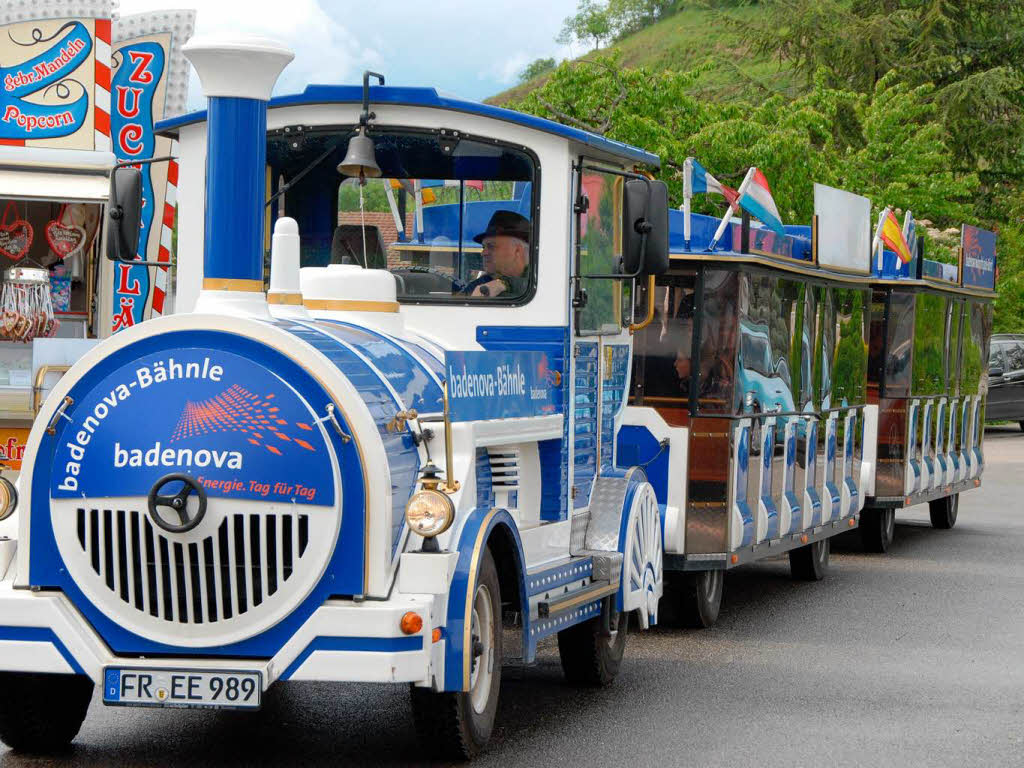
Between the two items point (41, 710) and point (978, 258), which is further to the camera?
point (978, 258)

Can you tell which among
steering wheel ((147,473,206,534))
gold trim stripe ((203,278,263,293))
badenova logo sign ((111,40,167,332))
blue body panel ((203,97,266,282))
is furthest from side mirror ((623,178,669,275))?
badenova logo sign ((111,40,167,332))

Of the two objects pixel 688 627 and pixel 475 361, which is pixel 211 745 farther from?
pixel 688 627

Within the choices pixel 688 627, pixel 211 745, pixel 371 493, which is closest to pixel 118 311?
pixel 688 627

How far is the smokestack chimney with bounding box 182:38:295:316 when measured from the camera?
6535mm

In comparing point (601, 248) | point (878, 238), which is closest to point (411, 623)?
point (601, 248)

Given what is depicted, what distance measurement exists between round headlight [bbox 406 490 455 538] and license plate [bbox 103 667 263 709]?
740 millimetres

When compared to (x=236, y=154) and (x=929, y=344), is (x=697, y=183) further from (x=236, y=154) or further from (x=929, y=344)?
(x=929, y=344)

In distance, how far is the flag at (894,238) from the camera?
51.4 ft

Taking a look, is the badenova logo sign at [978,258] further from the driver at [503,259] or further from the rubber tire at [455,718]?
the rubber tire at [455,718]

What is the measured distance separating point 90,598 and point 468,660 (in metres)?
1.34

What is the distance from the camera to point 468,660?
616cm

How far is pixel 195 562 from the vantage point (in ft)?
19.7

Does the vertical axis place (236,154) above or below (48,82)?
below

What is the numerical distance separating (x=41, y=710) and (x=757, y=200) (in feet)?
20.9
